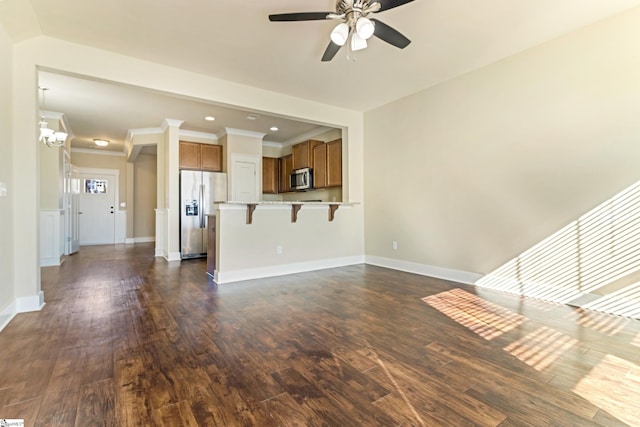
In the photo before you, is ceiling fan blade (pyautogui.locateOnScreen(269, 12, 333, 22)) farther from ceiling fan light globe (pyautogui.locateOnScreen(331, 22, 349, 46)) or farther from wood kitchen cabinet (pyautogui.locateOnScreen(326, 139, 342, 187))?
wood kitchen cabinet (pyautogui.locateOnScreen(326, 139, 342, 187))

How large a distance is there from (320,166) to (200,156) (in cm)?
265

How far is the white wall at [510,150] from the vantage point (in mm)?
2688

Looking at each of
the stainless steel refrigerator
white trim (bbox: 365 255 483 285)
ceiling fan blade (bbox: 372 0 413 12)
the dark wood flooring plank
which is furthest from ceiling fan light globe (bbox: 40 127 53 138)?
white trim (bbox: 365 255 483 285)

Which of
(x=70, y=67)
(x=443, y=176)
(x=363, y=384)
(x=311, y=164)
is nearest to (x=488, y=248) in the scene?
(x=443, y=176)

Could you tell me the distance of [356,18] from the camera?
2.27m

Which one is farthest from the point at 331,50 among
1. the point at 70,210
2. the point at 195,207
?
the point at 70,210

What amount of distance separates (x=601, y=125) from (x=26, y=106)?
17.7ft

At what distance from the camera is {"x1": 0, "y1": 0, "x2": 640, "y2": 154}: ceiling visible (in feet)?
8.18

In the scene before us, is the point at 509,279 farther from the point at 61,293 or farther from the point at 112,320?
the point at 61,293

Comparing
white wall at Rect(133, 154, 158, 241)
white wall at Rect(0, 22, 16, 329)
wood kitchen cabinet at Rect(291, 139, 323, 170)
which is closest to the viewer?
white wall at Rect(0, 22, 16, 329)

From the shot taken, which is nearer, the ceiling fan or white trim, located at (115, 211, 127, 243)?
the ceiling fan

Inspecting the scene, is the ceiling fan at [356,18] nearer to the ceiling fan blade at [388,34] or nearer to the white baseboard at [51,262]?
the ceiling fan blade at [388,34]

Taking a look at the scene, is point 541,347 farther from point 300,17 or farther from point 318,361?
point 300,17

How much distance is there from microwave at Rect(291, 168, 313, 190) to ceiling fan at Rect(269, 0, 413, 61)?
3.70m
